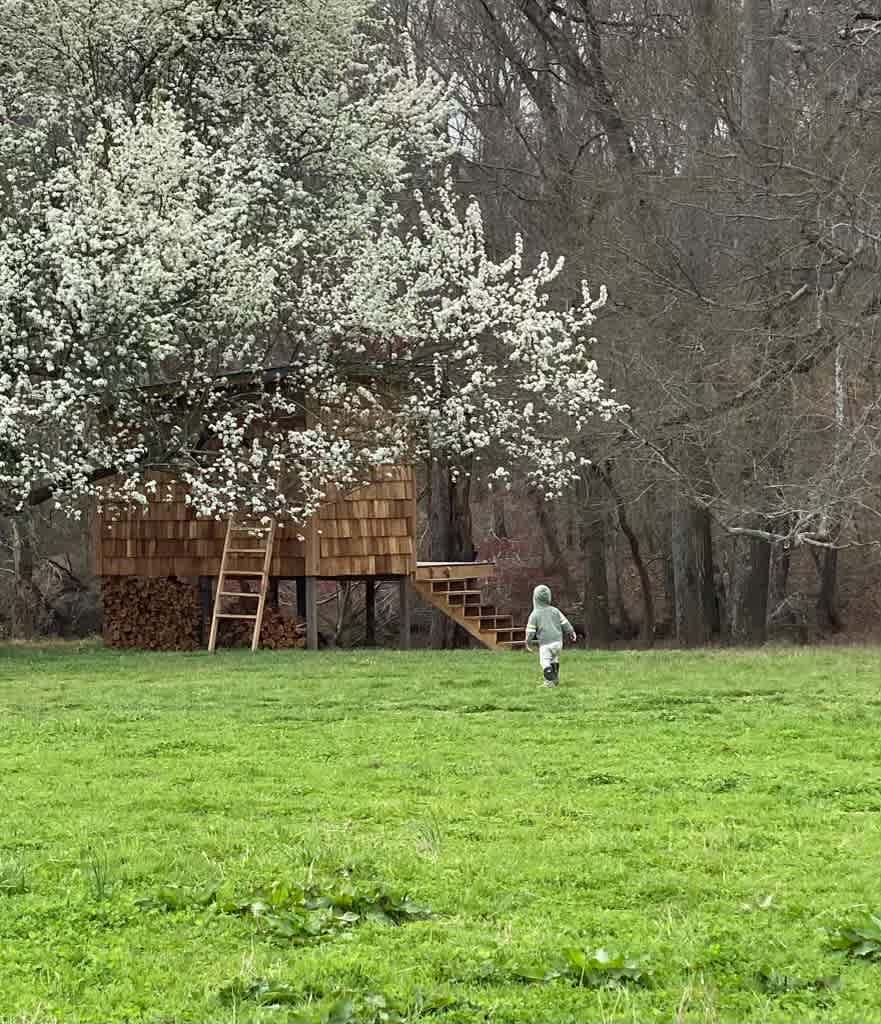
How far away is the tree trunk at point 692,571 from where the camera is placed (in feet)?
81.4

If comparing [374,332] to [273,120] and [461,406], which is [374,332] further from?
[273,120]

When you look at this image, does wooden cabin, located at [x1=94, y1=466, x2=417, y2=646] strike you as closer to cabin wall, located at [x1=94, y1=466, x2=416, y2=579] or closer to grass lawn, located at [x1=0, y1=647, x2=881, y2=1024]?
cabin wall, located at [x1=94, y1=466, x2=416, y2=579]

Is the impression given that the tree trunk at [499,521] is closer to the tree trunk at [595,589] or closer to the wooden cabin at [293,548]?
the tree trunk at [595,589]

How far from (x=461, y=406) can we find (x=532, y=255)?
21.4ft

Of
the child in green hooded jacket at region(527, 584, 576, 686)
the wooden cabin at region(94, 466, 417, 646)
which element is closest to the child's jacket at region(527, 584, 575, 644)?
the child in green hooded jacket at region(527, 584, 576, 686)

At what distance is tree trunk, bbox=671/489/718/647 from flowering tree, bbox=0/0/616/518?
4.96 metres

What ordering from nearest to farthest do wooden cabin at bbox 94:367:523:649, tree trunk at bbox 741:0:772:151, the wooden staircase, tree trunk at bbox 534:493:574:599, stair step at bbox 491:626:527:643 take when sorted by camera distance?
tree trunk at bbox 741:0:772:151 → wooden cabin at bbox 94:367:523:649 → the wooden staircase → stair step at bbox 491:626:527:643 → tree trunk at bbox 534:493:574:599

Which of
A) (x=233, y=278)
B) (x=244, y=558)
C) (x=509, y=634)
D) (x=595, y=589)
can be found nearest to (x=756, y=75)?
(x=233, y=278)

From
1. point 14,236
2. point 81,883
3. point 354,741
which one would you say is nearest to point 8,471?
point 14,236

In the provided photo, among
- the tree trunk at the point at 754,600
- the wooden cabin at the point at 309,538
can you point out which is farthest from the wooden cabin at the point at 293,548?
the tree trunk at the point at 754,600

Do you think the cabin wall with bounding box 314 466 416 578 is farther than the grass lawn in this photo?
Yes

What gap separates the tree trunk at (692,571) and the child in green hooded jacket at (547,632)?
1163 cm

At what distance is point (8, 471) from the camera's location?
17469 mm

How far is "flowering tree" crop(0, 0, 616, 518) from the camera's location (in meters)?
16.9
